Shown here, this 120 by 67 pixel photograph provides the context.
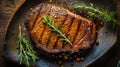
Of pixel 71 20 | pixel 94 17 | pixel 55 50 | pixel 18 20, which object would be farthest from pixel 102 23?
pixel 18 20

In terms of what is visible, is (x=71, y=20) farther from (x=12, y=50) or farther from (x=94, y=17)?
(x=12, y=50)

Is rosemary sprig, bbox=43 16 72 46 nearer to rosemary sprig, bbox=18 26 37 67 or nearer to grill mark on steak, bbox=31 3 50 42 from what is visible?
grill mark on steak, bbox=31 3 50 42

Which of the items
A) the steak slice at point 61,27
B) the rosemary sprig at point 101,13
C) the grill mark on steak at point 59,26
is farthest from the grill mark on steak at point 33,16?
the rosemary sprig at point 101,13

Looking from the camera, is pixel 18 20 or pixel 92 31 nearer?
pixel 92 31

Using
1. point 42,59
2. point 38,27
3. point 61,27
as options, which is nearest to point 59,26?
point 61,27

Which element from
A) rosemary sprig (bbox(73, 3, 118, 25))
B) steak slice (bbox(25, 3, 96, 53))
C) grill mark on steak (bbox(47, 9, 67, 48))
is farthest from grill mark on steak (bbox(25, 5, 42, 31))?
rosemary sprig (bbox(73, 3, 118, 25))
